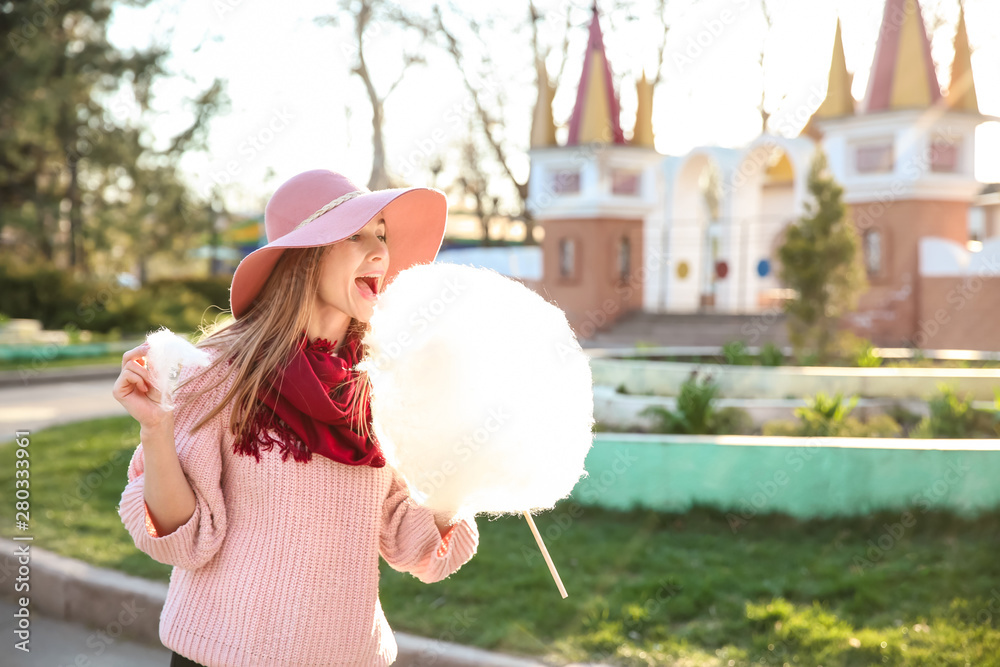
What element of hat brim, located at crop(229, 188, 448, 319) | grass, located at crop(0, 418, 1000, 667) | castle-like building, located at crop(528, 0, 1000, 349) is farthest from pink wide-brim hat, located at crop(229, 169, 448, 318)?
castle-like building, located at crop(528, 0, 1000, 349)

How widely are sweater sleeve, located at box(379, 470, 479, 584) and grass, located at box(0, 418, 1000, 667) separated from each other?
1.60 metres

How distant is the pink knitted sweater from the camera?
163 cm

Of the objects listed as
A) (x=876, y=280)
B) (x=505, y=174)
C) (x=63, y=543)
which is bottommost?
(x=63, y=543)

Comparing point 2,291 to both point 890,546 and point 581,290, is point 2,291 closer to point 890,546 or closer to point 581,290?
point 581,290

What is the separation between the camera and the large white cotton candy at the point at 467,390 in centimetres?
158

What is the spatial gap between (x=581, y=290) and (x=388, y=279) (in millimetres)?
14597

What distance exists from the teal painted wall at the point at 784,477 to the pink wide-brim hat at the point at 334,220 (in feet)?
11.1

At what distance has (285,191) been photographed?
71.5 inches

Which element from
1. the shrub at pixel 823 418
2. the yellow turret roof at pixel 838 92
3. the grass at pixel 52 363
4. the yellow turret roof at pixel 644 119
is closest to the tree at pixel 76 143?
the grass at pixel 52 363

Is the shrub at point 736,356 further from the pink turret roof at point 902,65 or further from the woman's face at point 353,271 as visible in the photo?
the pink turret roof at point 902,65

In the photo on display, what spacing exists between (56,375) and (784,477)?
36.4 ft

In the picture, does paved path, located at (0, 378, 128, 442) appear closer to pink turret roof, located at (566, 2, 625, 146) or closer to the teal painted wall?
the teal painted wall

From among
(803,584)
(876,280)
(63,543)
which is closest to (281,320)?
(803,584)

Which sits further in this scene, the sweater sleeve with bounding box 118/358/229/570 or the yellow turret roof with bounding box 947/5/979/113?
the yellow turret roof with bounding box 947/5/979/113
